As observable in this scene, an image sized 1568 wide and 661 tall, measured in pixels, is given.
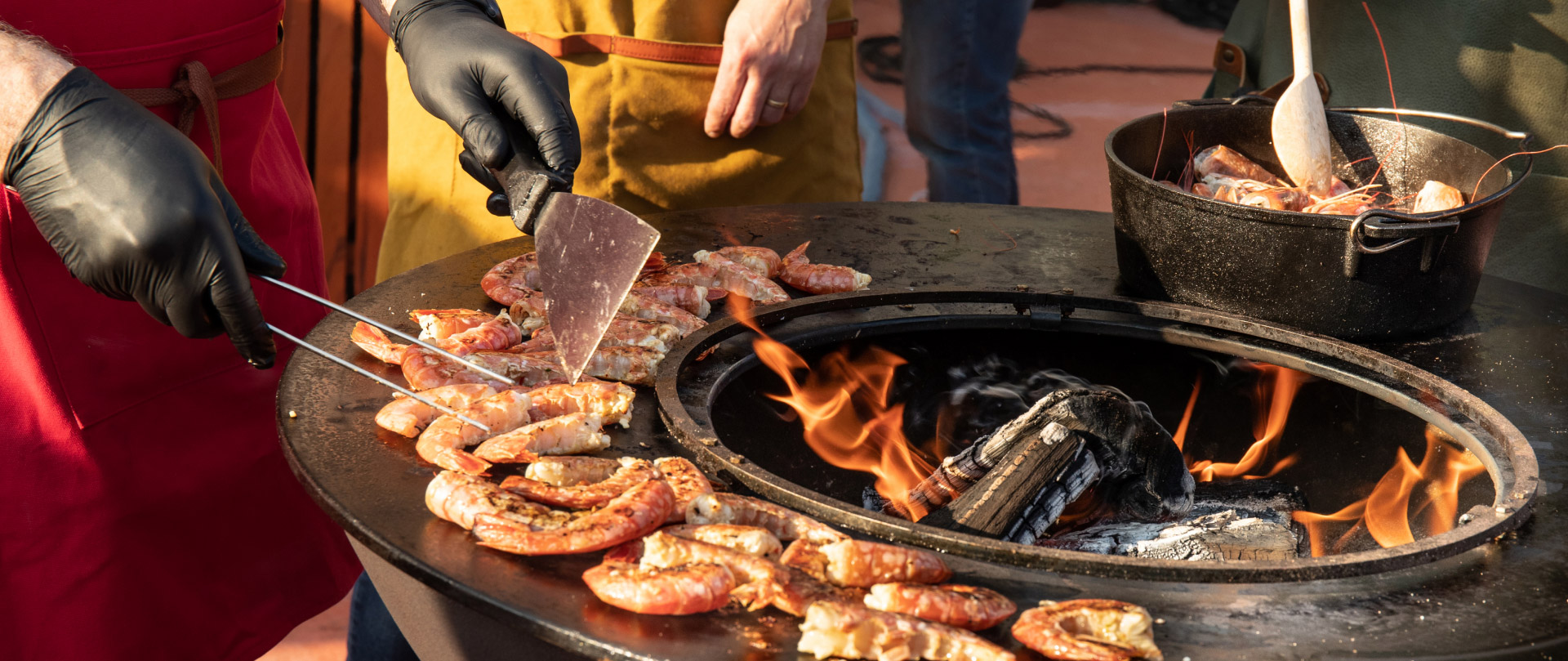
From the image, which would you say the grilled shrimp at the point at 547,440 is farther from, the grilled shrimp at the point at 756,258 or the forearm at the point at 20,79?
the forearm at the point at 20,79

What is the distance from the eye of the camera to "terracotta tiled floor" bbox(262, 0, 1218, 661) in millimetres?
6594

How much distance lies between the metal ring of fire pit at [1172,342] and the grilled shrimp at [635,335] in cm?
3

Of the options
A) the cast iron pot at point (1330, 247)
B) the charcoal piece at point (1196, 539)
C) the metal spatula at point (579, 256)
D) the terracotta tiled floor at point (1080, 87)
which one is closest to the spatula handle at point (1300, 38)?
the cast iron pot at point (1330, 247)

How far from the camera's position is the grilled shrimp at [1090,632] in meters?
1.02

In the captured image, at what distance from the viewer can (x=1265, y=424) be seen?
1859 mm

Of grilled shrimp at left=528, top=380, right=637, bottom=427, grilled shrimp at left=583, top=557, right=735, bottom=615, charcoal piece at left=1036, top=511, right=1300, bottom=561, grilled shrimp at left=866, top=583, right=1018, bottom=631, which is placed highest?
grilled shrimp at left=866, top=583, right=1018, bottom=631

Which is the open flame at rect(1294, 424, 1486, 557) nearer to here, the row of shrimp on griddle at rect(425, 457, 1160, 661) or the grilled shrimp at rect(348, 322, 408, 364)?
the row of shrimp on griddle at rect(425, 457, 1160, 661)

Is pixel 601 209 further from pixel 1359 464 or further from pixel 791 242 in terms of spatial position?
pixel 1359 464

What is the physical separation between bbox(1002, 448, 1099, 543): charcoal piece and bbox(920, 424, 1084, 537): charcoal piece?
0.01 m

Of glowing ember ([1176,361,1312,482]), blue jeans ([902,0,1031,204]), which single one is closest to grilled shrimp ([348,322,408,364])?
glowing ember ([1176,361,1312,482])

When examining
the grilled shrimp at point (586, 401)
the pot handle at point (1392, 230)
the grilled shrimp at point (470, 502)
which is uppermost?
the pot handle at point (1392, 230)

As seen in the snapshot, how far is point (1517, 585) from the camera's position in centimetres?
117

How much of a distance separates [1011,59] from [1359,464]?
3121 millimetres

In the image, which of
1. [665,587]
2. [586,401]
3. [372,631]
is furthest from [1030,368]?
[372,631]
